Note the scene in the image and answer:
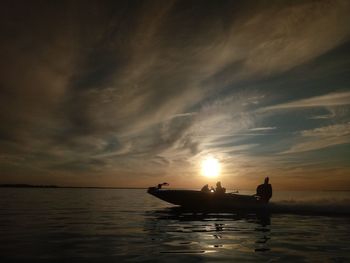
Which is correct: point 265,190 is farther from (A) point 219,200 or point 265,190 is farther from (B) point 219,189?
(A) point 219,200

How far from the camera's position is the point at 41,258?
10.2 meters

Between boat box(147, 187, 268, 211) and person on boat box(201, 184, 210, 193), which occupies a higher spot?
person on boat box(201, 184, 210, 193)

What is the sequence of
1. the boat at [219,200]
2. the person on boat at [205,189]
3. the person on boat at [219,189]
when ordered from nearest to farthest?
the boat at [219,200] → the person on boat at [219,189] → the person on boat at [205,189]

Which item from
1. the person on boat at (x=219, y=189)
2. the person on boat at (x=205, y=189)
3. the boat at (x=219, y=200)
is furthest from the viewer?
the person on boat at (x=205, y=189)

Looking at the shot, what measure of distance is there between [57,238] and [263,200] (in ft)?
77.2

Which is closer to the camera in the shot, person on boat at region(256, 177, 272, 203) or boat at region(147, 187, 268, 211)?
boat at region(147, 187, 268, 211)

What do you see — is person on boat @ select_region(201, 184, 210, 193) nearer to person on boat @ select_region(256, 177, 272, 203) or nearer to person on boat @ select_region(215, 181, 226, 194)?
person on boat @ select_region(215, 181, 226, 194)

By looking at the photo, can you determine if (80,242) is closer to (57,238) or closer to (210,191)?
(57,238)

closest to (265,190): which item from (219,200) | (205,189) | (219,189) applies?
(219,189)

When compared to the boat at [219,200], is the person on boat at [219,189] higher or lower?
higher

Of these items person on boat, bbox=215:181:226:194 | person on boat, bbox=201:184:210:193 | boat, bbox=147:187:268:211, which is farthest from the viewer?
person on boat, bbox=201:184:210:193

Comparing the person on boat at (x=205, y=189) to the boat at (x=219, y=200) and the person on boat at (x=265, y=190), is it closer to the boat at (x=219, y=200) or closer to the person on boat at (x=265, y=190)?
the boat at (x=219, y=200)

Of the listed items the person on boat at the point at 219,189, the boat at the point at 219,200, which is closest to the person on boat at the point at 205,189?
the boat at the point at 219,200

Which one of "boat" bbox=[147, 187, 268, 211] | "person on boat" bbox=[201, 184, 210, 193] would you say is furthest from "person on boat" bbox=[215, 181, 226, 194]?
"person on boat" bbox=[201, 184, 210, 193]
